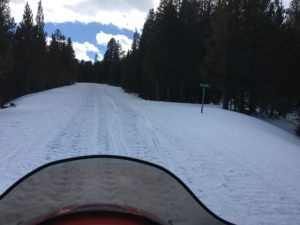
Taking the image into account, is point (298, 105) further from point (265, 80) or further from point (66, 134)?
point (66, 134)

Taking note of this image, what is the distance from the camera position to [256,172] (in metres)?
10.1

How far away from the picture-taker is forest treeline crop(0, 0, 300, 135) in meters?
35.2

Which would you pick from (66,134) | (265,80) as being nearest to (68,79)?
(265,80)

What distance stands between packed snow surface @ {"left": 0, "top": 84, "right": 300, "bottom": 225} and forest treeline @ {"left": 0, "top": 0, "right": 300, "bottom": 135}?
1300 cm

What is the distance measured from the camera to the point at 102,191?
7.37 feet

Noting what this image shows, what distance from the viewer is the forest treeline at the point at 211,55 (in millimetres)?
35219

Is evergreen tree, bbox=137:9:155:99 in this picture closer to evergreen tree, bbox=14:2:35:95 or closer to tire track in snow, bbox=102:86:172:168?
evergreen tree, bbox=14:2:35:95

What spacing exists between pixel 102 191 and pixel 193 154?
985cm

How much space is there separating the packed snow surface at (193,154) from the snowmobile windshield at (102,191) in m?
4.05

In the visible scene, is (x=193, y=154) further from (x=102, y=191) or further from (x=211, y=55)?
(x=211, y=55)

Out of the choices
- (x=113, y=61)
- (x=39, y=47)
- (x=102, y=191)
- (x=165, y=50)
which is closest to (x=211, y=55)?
(x=165, y=50)

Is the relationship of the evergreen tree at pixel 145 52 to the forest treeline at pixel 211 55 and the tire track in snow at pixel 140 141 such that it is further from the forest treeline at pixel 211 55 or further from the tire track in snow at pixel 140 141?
the tire track in snow at pixel 140 141

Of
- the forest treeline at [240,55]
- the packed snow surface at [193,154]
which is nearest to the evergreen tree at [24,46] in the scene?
the forest treeline at [240,55]

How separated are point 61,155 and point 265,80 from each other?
28802mm
